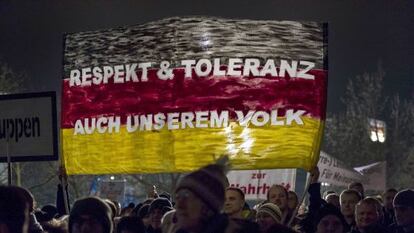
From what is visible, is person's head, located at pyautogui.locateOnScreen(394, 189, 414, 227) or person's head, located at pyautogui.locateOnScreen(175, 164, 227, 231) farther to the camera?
person's head, located at pyautogui.locateOnScreen(394, 189, 414, 227)

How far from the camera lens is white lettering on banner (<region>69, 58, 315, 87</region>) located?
7.18 m

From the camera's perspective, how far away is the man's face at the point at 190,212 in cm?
448

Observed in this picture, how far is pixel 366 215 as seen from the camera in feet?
24.8

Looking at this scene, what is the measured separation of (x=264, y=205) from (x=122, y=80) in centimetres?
163

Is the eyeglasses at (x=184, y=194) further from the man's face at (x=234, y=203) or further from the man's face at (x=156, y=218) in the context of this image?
the man's face at (x=156, y=218)

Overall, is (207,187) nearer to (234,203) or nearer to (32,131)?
(234,203)

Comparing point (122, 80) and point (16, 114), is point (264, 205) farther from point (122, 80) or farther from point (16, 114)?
point (16, 114)

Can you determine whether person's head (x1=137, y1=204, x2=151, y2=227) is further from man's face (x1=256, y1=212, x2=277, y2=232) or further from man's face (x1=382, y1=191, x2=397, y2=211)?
man's face (x1=382, y1=191, x2=397, y2=211)

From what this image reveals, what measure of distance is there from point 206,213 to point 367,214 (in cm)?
337

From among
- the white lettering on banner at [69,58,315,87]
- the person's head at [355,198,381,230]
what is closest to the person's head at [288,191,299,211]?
the person's head at [355,198,381,230]

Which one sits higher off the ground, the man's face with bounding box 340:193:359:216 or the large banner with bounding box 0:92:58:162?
the large banner with bounding box 0:92:58:162

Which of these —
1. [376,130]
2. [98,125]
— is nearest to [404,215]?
[98,125]

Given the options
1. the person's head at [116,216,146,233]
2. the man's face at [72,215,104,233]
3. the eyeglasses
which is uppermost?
the eyeglasses

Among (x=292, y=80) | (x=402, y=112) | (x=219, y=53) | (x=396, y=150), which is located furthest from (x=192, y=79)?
(x=402, y=112)
